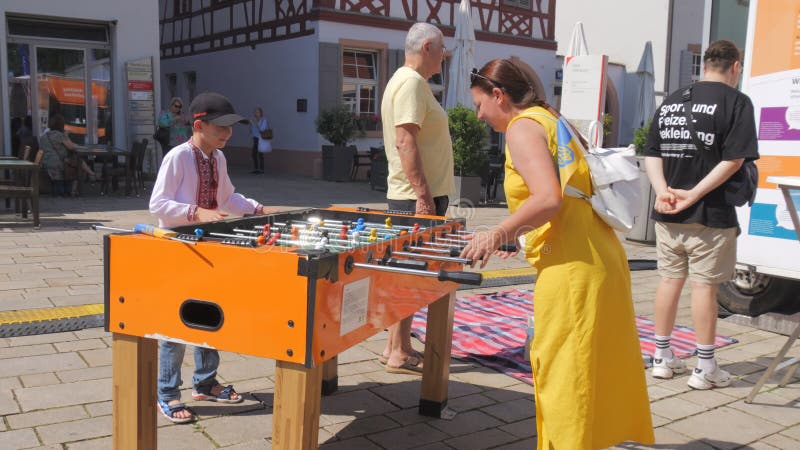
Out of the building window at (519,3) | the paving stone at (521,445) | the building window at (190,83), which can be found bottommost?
the paving stone at (521,445)

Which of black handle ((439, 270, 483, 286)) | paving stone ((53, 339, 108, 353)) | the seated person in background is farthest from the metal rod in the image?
the seated person in background

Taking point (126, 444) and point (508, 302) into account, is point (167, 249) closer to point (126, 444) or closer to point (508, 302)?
point (126, 444)

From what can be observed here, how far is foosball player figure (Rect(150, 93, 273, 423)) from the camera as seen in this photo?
3311mm

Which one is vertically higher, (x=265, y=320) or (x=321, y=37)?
(x=321, y=37)

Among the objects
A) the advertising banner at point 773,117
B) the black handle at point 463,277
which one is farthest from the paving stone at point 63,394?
the advertising banner at point 773,117

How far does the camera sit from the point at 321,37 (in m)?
16.7

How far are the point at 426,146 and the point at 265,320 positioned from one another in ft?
7.17

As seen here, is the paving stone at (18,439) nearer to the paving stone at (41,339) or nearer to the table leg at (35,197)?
the paving stone at (41,339)

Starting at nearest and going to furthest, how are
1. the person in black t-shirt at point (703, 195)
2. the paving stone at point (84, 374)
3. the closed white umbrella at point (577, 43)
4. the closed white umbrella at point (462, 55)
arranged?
the paving stone at point (84, 374) → the person in black t-shirt at point (703, 195) → the closed white umbrella at point (577, 43) → the closed white umbrella at point (462, 55)

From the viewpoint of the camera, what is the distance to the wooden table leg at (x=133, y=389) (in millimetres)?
2600

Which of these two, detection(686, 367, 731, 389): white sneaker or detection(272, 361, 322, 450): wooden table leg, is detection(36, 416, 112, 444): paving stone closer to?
detection(272, 361, 322, 450): wooden table leg

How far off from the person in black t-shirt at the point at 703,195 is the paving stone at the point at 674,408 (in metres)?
0.27

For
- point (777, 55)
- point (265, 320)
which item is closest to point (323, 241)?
point (265, 320)

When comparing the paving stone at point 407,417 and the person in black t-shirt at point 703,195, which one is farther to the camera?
the person in black t-shirt at point 703,195
